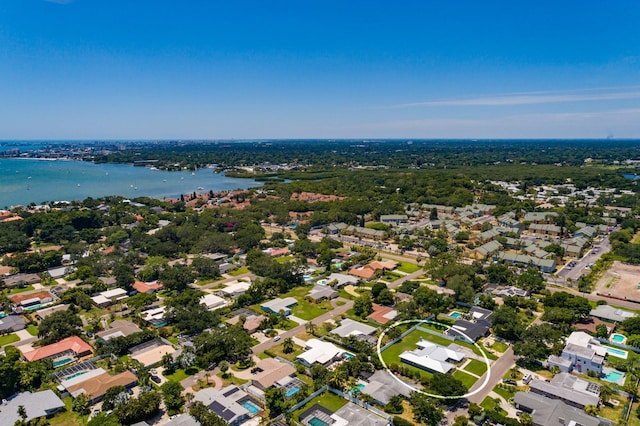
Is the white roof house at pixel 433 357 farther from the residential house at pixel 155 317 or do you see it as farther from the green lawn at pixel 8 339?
the green lawn at pixel 8 339

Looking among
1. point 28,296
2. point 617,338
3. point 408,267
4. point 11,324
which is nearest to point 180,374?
point 11,324

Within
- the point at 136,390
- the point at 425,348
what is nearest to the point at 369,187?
the point at 425,348

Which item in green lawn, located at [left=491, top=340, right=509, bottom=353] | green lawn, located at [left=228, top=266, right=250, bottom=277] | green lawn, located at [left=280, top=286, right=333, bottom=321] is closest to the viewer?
green lawn, located at [left=491, top=340, right=509, bottom=353]

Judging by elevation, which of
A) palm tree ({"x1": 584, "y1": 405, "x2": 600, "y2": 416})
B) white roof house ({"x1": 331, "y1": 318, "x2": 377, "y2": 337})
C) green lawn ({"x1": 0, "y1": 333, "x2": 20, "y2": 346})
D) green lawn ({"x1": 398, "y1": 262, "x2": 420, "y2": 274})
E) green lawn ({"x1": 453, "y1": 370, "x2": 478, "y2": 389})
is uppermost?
palm tree ({"x1": 584, "y1": 405, "x2": 600, "y2": 416})

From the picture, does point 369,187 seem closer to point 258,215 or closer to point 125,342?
point 258,215

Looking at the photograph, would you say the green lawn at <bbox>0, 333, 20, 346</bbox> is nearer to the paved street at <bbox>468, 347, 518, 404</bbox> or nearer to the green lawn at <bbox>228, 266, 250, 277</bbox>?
the green lawn at <bbox>228, 266, 250, 277</bbox>

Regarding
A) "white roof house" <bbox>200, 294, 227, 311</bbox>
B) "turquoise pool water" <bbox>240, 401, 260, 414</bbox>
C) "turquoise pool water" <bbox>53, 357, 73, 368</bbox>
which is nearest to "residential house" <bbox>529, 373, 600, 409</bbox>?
"turquoise pool water" <bbox>240, 401, 260, 414</bbox>
